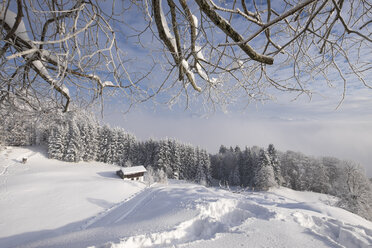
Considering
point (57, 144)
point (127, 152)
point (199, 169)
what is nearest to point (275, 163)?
point (199, 169)

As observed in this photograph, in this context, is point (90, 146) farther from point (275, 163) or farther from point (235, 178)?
point (275, 163)

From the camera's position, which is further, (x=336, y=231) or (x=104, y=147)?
(x=104, y=147)

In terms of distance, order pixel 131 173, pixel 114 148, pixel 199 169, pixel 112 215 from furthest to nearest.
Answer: pixel 114 148 → pixel 199 169 → pixel 131 173 → pixel 112 215

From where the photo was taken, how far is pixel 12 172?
25141mm

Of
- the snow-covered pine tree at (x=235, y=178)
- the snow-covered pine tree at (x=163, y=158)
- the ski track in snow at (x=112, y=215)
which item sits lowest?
the snow-covered pine tree at (x=235, y=178)

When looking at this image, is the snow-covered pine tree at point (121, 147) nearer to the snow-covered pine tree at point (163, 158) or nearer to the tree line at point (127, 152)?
the tree line at point (127, 152)

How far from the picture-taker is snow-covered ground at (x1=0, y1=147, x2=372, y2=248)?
304 centimetres

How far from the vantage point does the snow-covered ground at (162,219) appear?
3.04 meters

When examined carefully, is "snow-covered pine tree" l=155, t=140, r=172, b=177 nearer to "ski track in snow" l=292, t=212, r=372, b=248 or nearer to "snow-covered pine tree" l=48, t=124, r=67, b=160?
"snow-covered pine tree" l=48, t=124, r=67, b=160

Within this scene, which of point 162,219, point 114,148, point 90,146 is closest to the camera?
point 162,219

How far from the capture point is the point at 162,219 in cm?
434

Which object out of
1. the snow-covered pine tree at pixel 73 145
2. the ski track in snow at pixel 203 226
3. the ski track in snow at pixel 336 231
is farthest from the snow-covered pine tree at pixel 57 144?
the ski track in snow at pixel 336 231

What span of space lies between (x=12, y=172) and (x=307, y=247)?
36554mm

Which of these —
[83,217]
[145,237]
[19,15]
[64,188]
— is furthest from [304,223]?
[64,188]
